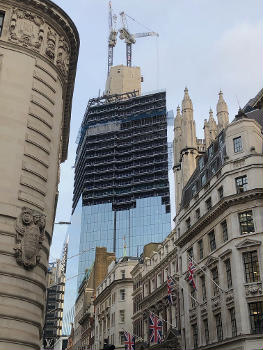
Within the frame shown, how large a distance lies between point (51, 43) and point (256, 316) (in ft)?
91.1

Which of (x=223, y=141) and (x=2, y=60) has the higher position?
(x=223, y=141)

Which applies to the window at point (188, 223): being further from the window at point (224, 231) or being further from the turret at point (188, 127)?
the turret at point (188, 127)

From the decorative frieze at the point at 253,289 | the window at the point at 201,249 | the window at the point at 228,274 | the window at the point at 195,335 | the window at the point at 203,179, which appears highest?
the window at the point at 203,179

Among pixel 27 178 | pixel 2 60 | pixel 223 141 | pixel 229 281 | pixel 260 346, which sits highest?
pixel 223 141

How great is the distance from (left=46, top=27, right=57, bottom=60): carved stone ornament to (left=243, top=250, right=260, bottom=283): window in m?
23.8

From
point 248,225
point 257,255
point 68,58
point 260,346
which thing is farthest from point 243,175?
point 68,58

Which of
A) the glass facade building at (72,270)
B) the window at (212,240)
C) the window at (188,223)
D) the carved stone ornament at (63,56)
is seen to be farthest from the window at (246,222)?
the glass facade building at (72,270)

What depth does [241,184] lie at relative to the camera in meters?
44.5

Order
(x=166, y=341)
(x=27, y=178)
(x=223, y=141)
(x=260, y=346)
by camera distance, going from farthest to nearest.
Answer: (x=166, y=341) < (x=223, y=141) < (x=260, y=346) < (x=27, y=178)

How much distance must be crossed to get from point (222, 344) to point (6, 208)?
24.2m

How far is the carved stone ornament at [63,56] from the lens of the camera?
36406 millimetres

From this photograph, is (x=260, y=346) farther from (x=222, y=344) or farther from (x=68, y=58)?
(x=68, y=58)

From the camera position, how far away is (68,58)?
38.4 meters

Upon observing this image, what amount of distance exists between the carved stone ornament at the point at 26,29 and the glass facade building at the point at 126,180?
136604mm
